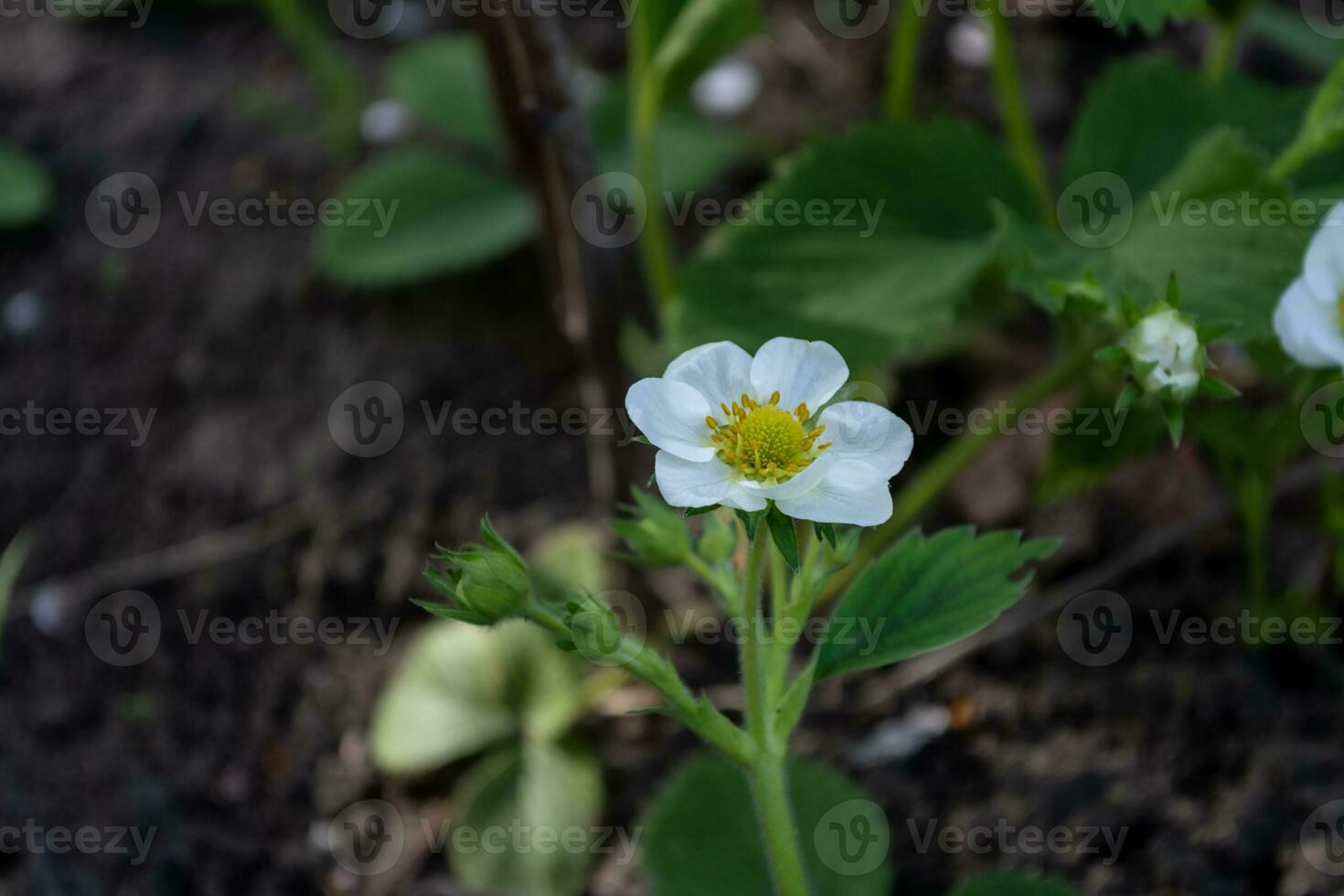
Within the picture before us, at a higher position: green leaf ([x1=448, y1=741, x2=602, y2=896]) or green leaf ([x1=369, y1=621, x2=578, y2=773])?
green leaf ([x1=369, y1=621, x2=578, y2=773])

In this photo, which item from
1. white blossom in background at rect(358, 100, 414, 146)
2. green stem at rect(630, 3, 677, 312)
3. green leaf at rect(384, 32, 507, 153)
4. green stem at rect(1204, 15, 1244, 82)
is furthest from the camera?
white blossom in background at rect(358, 100, 414, 146)

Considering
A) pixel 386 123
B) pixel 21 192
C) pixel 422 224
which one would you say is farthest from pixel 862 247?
pixel 21 192

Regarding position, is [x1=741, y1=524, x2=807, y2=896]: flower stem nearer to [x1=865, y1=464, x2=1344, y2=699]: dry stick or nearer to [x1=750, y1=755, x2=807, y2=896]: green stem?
[x1=750, y1=755, x2=807, y2=896]: green stem

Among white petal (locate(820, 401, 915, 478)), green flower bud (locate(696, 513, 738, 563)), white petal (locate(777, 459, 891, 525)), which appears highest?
white petal (locate(820, 401, 915, 478))

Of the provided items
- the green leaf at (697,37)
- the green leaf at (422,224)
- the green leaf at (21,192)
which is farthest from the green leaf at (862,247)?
the green leaf at (21,192)

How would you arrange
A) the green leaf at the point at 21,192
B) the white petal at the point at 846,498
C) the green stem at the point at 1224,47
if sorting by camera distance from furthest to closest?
the green leaf at the point at 21,192 < the green stem at the point at 1224,47 < the white petal at the point at 846,498

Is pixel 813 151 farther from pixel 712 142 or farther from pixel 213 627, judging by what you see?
pixel 213 627

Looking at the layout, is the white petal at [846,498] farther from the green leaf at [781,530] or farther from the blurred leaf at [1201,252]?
the blurred leaf at [1201,252]

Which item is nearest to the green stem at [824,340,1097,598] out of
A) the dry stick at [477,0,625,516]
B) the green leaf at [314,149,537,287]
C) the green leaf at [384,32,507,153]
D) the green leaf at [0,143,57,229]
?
the dry stick at [477,0,625,516]
